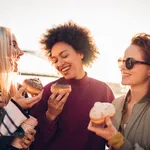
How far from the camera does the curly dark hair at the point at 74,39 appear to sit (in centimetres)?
309

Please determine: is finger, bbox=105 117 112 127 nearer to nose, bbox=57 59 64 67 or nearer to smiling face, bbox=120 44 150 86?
smiling face, bbox=120 44 150 86

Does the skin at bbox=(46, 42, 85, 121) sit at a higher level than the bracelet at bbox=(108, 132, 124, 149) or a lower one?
higher

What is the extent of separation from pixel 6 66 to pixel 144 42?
1298 mm

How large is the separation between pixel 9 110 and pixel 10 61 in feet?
1.75

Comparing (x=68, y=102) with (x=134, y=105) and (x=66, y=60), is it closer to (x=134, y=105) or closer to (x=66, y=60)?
(x=66, y=60)

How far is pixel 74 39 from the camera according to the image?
10.3ft

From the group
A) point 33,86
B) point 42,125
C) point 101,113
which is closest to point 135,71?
point 101,113

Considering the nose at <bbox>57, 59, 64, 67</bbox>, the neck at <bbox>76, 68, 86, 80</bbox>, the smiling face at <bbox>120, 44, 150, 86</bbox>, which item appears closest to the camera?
the smiling face at <bbox>120, 44, 150, 86</bbox>

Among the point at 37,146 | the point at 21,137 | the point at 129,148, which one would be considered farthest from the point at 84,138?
the point at 21,137

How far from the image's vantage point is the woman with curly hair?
2.70 m

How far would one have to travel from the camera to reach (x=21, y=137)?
2125 millimetres

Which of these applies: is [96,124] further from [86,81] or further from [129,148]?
[86,81]

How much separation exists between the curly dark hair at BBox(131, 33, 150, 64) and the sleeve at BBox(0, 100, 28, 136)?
121 centimetres

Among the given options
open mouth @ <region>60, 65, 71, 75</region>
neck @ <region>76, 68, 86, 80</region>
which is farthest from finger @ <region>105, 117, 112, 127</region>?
neck @ <region>76, 68, 86, 80</region>
